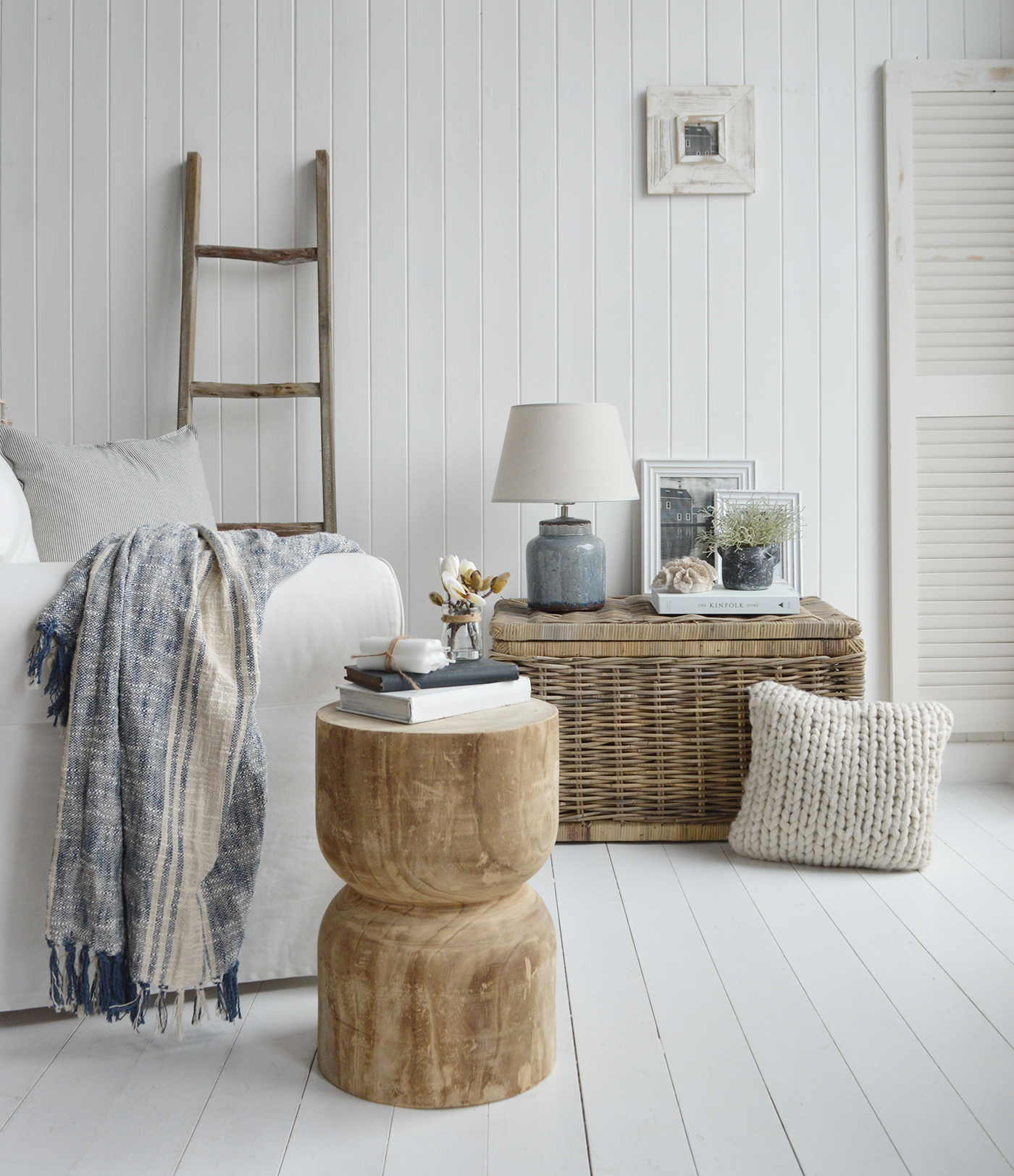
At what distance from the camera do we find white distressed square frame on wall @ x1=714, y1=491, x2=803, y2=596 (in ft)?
9.12

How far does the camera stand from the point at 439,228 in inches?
109

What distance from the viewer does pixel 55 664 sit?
4.72ft

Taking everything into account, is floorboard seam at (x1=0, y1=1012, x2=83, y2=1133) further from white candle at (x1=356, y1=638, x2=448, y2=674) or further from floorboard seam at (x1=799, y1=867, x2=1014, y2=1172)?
floorboard seam at (x1=799, y1=867, x2=1014, y2=1172)

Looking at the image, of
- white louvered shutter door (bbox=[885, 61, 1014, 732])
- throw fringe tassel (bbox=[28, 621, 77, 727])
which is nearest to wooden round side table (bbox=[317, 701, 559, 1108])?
throw fringe tassel (bbox=[28, 621, 77, 727])

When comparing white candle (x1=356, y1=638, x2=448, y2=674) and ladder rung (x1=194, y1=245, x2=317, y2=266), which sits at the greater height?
ladder rung (x1=194, y1=245, x2=317, y2=266)

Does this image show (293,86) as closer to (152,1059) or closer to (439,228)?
(439,228)

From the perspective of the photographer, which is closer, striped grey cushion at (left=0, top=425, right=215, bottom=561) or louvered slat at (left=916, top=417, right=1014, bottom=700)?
striped grey cushion at (left=0, top=425, right=215, bottom=561)

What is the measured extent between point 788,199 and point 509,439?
Answer: 3.46ft

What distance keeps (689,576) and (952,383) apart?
999 millimetres

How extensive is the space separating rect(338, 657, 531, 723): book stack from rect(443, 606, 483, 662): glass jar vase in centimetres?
9

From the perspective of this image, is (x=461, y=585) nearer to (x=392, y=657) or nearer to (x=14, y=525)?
(x=392, y=657)

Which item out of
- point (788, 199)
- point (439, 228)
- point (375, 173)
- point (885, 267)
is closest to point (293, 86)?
point (375, 173)

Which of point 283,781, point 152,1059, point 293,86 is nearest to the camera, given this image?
point 152,1059

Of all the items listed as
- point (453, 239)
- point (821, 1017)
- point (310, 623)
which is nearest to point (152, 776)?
point (310, 623)
